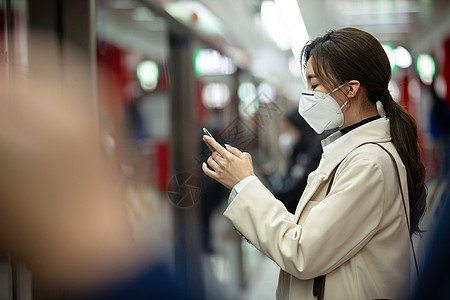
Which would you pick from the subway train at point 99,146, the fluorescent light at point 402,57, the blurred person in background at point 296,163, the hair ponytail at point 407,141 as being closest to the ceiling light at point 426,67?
the subway train at point 99,146

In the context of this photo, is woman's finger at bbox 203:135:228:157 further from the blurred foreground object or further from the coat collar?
the blurred foreground object

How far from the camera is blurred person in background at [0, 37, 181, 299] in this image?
160 cm

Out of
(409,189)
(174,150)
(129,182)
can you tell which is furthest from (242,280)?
(409,189)

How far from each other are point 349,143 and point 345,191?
5.7 inches

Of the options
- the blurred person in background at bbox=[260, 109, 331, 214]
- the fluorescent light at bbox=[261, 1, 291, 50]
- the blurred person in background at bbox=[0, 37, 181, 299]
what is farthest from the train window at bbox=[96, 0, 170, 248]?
the blurred person in background at bbox=[260, 109, 331, 214]

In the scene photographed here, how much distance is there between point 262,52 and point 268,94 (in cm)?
105

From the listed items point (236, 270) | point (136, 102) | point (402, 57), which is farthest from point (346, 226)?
point (136, 102)

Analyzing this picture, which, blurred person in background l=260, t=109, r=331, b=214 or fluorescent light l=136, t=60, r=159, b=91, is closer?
blurred person in background l=260, t=109, r=331, b=214

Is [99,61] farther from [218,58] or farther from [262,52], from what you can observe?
[262,52]

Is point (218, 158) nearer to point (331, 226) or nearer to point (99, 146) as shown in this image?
point (331, 226)

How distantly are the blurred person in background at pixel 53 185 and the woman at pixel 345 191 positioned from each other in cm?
65

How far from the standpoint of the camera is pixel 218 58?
228cm

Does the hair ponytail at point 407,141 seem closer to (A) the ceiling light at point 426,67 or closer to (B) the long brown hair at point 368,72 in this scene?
(B) the long brown hair at point 368,72

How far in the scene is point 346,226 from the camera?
1.01m
